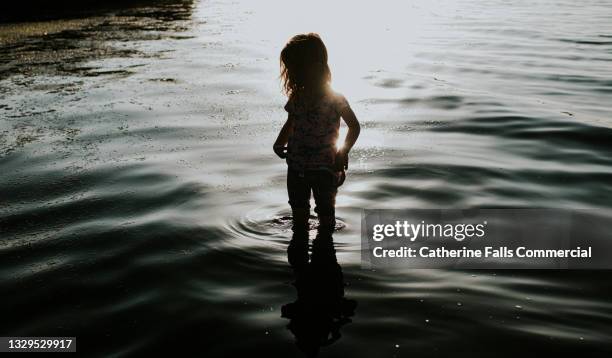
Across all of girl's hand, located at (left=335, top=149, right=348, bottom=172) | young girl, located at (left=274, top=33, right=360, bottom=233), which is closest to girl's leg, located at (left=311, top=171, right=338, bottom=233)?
young girl, located at (left=274, top=33, right=360, bottom=233)

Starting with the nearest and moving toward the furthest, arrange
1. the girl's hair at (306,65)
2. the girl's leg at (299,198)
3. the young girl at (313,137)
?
the girl's hair at (306,65) → the young girl at (313,137) → the girl's leg at (299,198)

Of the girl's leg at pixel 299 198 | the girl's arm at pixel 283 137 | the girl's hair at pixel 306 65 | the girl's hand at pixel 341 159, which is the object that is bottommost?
the girl's leg at pixel 299 198

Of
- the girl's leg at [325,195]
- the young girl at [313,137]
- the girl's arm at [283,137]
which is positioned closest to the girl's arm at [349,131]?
the young girl at [313,137]

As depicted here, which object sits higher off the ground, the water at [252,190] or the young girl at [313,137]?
the young girl at [313,137]

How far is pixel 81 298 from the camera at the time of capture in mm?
4355

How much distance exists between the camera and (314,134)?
5152 mm

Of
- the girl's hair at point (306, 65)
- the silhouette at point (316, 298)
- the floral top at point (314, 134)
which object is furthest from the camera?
the floral top at point (314, 134)

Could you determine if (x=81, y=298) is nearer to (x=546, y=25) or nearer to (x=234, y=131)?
(x=234, y=131)

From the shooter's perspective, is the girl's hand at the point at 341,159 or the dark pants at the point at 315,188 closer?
the girl's hand at the point at 341,159

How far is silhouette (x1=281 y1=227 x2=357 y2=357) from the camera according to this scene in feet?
12.4

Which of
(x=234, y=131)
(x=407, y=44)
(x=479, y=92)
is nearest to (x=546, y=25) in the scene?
(x=407, y=44)

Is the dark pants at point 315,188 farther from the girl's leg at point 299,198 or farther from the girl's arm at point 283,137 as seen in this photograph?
the girl's arm at point 283,137

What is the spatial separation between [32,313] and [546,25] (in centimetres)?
2212

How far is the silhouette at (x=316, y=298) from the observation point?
3777mm
